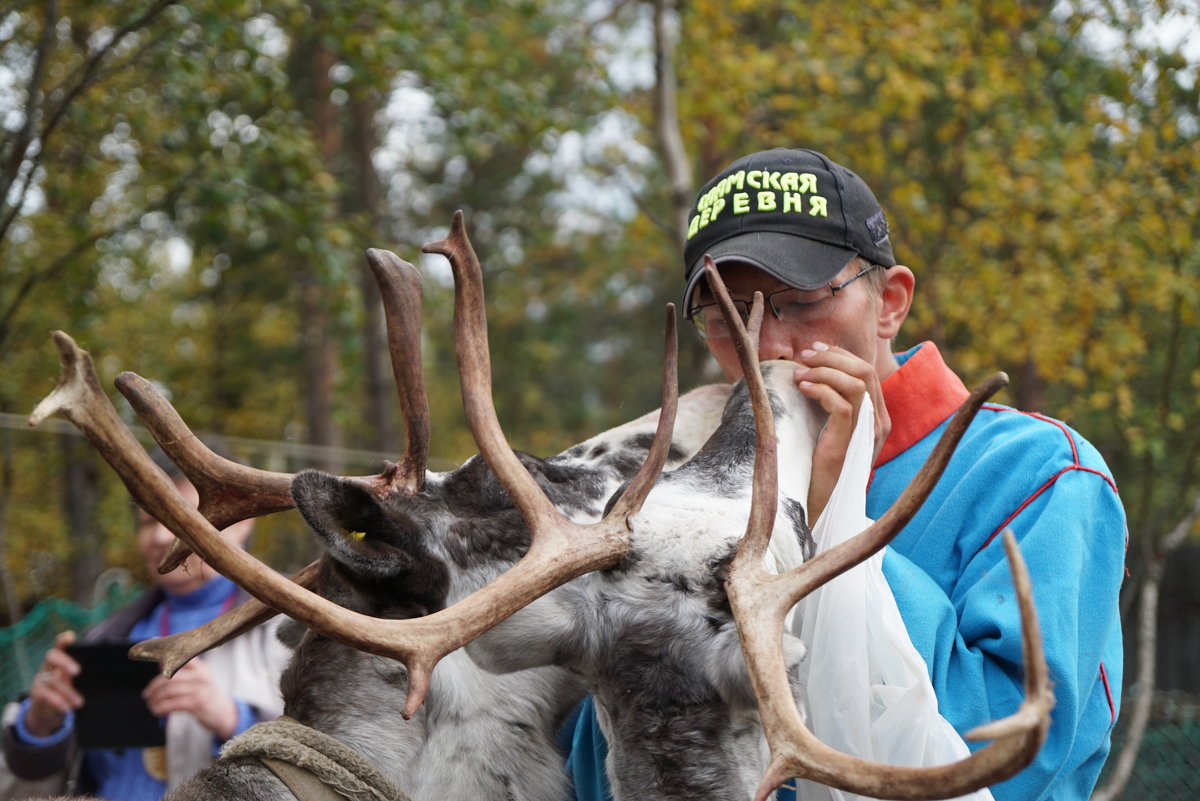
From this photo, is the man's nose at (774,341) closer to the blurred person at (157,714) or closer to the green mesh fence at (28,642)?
the blurred person at (157,714)

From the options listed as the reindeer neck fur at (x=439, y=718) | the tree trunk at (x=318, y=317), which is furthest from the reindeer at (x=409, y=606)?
the tree trunk at (x=318, y=317)

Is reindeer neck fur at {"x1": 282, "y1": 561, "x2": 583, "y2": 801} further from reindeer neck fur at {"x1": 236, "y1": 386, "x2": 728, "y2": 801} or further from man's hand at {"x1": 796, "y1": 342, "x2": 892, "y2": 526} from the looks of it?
man's hand at {"x1": 796, "y1": 342, "x2": 892, "y2": 526}

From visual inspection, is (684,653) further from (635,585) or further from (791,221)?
(791,221)

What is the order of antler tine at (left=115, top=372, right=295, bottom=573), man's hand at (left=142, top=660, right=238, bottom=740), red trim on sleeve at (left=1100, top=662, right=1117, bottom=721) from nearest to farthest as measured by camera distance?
1. red trim on sleeve at (left=1100, top=662, right=1117, bottom=721)
2. antler tine at (left=115, top=372, right=295, bottom=573)
3. man's hand at (left=142, top=660, right=238, bottom=740)

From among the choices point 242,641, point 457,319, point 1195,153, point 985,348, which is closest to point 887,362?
point 457,319

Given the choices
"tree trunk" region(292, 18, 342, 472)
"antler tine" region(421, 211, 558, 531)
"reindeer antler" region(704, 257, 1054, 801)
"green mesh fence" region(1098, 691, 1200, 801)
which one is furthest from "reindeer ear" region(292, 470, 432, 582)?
"tree trunk" region(292, 18, 342, 472)

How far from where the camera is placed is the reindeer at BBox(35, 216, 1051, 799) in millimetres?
1716

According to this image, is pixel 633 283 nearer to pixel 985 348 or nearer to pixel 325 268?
pixel 985 348

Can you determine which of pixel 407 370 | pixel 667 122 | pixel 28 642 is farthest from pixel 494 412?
pixel 28 642

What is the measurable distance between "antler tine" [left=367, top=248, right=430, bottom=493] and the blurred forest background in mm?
1515

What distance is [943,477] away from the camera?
2410 millimetres

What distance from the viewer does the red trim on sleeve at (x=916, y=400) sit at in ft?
8.30

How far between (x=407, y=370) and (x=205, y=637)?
0.70 metres

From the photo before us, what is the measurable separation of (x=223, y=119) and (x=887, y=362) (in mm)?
6948
